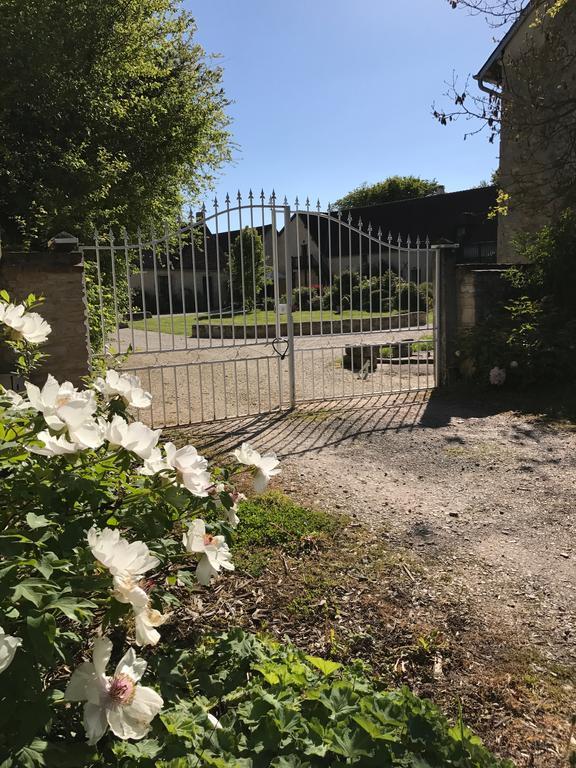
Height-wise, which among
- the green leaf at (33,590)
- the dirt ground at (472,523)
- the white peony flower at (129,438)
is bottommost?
the dirt ground at (472,523)

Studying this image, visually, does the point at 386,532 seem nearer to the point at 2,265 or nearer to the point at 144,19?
the point at 2,265

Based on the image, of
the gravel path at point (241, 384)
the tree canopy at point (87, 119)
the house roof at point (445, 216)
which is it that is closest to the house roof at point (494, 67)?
the tree canopy at point (87, 119)

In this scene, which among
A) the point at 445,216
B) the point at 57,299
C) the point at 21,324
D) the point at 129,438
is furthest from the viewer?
the point at 445,216

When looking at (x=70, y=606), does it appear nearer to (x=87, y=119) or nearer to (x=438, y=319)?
(x=438, y=319)

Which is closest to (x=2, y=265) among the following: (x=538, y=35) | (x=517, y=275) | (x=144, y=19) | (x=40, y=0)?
(x=40, y=0)

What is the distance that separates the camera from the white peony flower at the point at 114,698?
1182 millimetres

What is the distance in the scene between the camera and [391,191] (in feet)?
167

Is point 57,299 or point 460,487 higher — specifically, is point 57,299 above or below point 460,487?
above

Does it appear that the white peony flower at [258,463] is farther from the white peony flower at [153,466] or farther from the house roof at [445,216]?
the house roof at [445,216]

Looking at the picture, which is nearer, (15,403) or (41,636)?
(41,636)

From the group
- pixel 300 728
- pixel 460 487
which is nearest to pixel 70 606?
pixel 300 728

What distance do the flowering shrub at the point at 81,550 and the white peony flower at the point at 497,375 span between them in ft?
20.9

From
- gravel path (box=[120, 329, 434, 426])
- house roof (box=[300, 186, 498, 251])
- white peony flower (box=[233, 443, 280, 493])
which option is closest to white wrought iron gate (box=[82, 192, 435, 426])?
gravel path (box=[120, 329, 434, 426])

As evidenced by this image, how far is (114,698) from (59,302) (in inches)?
198
